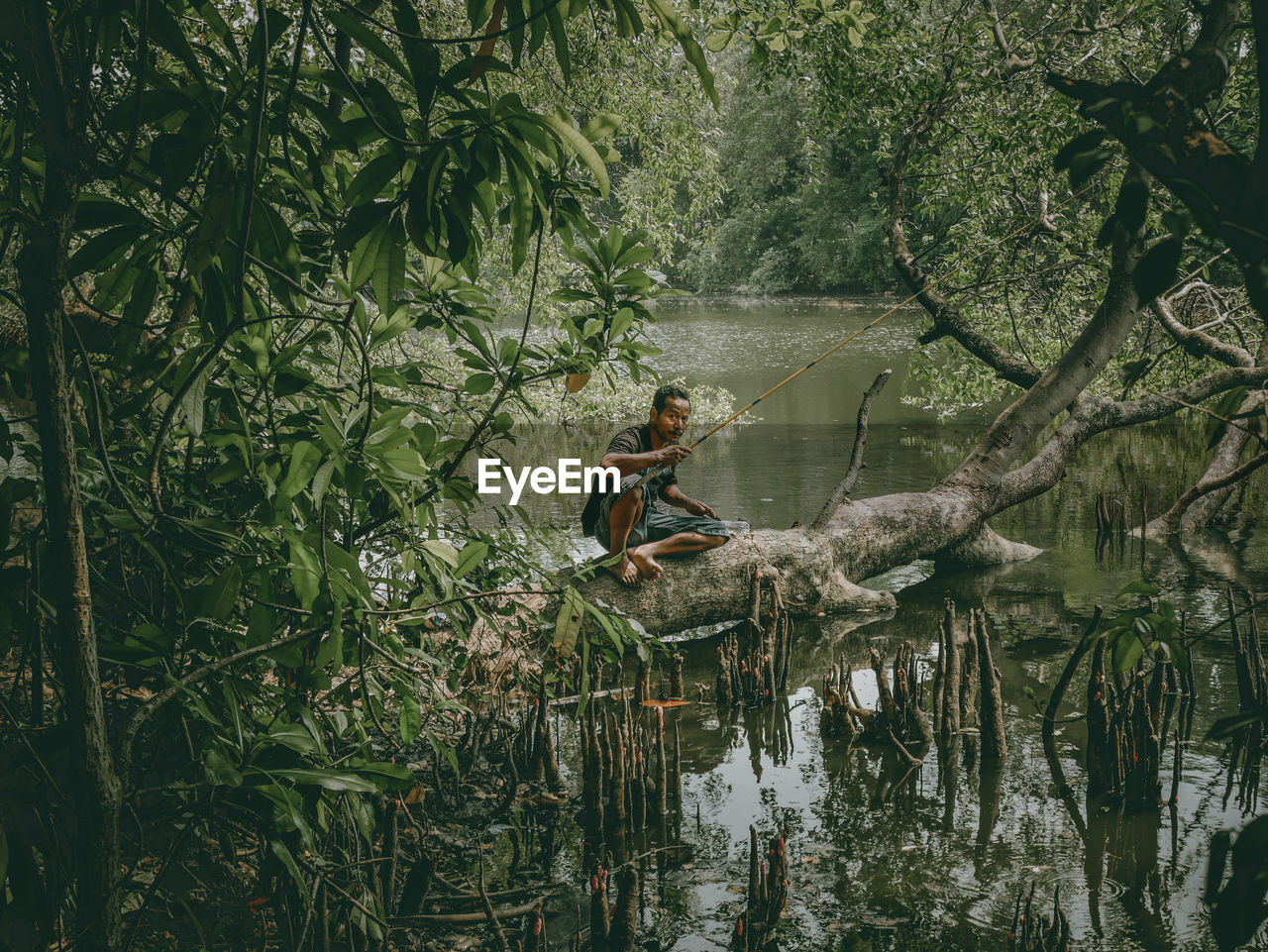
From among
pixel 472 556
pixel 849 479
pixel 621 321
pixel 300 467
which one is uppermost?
pixel 621 321

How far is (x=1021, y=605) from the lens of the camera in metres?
7.96

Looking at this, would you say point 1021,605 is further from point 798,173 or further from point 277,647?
point 798,173

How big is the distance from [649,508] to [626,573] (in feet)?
1.74

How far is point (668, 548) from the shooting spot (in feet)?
22.5

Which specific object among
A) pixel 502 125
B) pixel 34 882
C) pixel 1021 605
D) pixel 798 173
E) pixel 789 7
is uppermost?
pixel 798 173

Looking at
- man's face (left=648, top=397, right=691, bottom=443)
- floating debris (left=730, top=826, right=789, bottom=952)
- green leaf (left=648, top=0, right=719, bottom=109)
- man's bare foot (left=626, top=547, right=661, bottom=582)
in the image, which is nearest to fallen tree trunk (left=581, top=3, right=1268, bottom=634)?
man's bare foot (left=626, top=547, right=661, bottom=582)

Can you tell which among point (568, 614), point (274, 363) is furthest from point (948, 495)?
point (274, 363)

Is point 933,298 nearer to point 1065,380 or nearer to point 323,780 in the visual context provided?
point 1065,380

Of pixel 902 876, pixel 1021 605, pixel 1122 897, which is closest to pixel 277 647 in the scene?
pixel 902 876

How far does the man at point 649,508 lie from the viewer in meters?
6.23

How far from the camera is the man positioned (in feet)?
20.4

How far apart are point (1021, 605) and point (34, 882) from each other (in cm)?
774

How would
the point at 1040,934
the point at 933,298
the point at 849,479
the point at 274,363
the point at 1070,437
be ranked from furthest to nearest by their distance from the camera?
the point at 933,298
the point at 1070,437
the point at 849,479
the point at 1040,934
the point at 274,363

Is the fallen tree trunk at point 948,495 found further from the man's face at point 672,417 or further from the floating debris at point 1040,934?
the floating debris at point 1040,934
